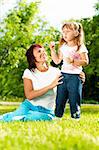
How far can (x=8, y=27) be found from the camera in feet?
111

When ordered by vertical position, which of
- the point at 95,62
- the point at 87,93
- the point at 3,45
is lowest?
the point at 87,93

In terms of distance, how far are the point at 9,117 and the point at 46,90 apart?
2.90 feet

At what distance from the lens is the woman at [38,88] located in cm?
945

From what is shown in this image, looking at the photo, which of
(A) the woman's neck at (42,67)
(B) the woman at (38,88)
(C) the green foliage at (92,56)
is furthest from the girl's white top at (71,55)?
(C) the green foliage at (92,56)

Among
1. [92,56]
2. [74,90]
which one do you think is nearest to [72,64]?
[74,90]

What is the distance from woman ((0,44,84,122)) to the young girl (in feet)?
0.72

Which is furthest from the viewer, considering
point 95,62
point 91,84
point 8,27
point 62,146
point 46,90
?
point 91,84

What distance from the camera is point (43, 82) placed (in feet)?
32.1

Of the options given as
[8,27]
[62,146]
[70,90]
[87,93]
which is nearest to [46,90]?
[70,90]

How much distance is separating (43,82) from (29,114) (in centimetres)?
75

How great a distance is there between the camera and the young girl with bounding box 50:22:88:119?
9.80 metres

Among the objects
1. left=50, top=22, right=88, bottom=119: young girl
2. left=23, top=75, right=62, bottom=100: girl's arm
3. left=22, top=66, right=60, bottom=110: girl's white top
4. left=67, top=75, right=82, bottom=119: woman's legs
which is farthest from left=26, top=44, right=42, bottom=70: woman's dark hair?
left=67, top=75, right=82, bottom=119: woman's legs

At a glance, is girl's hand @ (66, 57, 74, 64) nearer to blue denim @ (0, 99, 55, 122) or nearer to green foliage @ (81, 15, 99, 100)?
blue denim @ (0, 99, 55, 122)

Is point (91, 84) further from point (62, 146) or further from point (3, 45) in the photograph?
point (62, 146)
